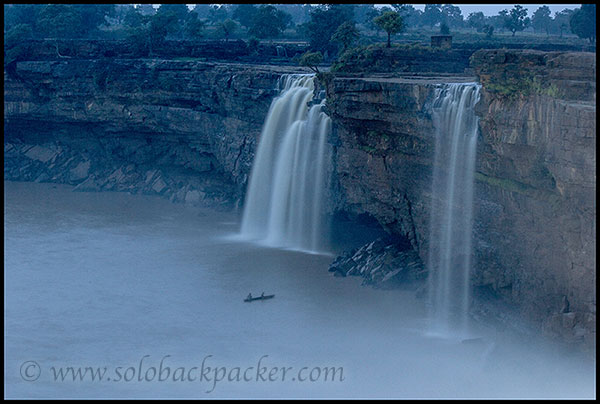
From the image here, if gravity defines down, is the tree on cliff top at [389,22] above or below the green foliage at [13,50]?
above

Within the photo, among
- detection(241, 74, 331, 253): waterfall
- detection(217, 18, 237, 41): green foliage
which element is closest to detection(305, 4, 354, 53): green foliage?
detection(217, 18, 237, 41): green foliage

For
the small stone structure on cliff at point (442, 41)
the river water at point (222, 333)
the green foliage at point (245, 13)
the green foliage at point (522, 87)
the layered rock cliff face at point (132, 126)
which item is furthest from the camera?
the green foliage at point (245, 13)

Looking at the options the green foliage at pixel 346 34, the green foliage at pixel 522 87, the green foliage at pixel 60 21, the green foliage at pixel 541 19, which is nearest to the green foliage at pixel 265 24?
the green foliage at pixel 60 21

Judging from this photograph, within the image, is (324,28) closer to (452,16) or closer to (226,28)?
(226,28)

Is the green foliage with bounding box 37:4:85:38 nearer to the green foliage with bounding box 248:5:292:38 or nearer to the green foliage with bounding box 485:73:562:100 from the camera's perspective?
the green foliage with bounding box 248:5:292:38

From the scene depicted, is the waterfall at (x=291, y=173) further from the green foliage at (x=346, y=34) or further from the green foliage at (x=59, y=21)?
the green foliage at (x=59, y=21)

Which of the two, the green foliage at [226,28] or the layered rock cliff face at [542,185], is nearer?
the layered rock cliff face at [542,185]
